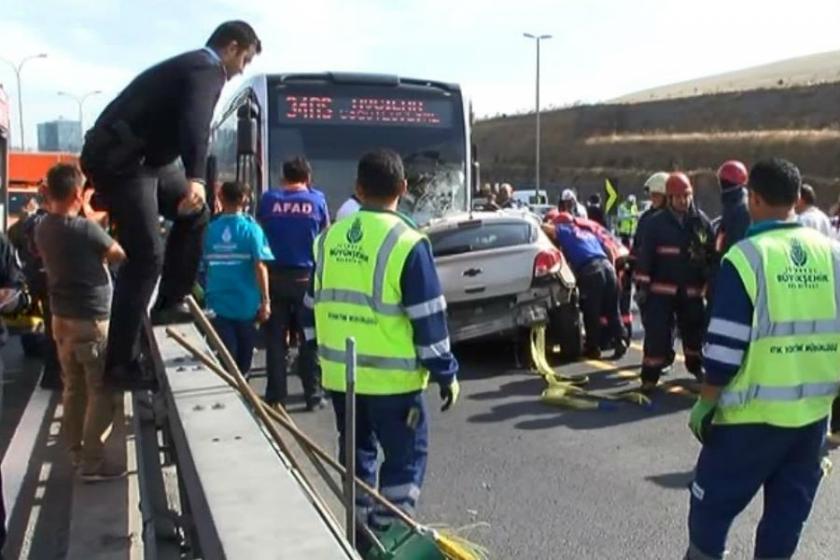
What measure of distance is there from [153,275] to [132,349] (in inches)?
13.3

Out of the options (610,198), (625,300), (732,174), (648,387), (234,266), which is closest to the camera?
(234,266)

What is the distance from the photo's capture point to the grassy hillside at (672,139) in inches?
2616

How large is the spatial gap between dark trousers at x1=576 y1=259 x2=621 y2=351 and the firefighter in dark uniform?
1611 mm

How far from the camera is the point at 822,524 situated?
5559mm

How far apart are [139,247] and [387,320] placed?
1.16 metres

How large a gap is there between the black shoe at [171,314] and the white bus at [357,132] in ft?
23.2

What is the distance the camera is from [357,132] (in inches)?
481

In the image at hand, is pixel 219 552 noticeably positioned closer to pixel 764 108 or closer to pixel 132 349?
pixel 132 349

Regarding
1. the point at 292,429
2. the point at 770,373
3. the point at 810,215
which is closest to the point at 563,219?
the point at 810,215

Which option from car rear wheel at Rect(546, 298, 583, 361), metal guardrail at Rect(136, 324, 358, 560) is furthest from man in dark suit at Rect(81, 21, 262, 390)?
car rear wheel at Rect(546, 298, 583, 361)

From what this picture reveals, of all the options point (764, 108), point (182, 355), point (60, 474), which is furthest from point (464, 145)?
point (764, 108)

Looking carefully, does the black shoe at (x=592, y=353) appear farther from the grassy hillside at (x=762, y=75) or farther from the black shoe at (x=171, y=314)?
the grassy hillside at (x=762, y=75)

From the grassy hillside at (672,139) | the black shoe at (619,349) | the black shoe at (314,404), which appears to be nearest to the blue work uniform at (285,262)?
the black shoe at (314,404)

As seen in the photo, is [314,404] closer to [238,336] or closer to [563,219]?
[238,336]
